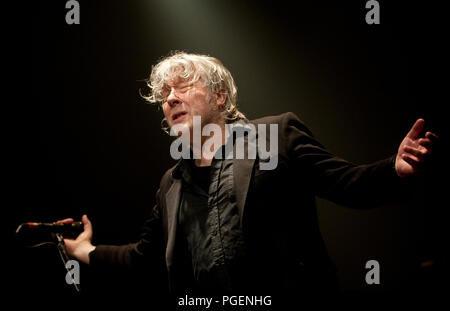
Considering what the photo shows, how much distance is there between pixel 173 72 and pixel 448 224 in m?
1.47

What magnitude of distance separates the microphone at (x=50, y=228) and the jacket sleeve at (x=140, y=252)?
0.15 meters

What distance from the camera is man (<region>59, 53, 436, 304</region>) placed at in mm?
1265

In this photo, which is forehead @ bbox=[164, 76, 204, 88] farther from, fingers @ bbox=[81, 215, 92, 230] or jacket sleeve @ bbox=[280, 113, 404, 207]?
fingers @ bbox=[81, 215, 92, 230]

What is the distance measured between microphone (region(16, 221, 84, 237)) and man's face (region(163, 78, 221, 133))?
71 cm

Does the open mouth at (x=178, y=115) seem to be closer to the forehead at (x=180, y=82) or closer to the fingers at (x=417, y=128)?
the forehead at (x=180, y=82)

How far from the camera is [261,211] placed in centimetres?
138

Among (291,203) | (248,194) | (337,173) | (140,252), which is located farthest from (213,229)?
(140,252)

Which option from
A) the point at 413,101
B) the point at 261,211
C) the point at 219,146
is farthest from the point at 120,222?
the point at 413,101

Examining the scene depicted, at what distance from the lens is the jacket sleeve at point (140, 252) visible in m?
1.84
